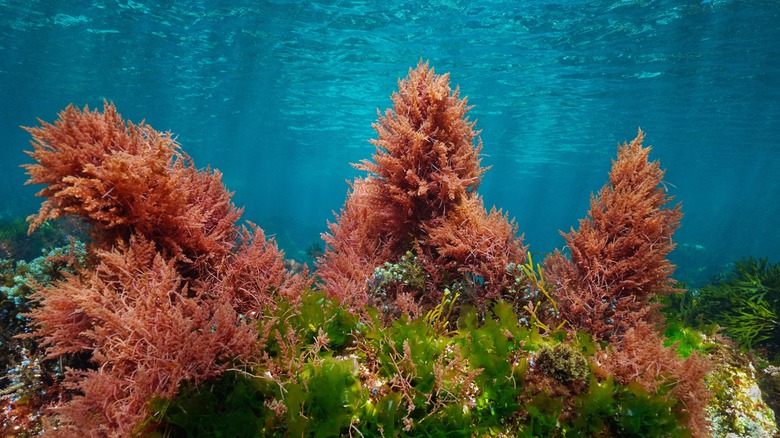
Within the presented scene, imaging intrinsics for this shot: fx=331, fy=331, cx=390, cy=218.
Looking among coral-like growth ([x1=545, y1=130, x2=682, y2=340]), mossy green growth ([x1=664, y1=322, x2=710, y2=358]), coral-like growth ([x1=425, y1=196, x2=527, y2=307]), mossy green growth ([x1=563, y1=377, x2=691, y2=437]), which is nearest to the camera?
mossy green growth ([x1=563, y1=377, x2=691, y2=437])

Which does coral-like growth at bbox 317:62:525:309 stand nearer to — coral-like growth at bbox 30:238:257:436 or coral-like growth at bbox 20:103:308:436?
coral-like growth at bbox 20:103:308:436

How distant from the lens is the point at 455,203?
4594mm

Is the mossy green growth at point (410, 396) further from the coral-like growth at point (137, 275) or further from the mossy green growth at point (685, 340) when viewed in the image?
the mossy green growth at point (685, 340)

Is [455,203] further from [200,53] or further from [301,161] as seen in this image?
[301,161]

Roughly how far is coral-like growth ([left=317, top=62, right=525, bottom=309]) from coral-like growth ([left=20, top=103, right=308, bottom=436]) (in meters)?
1.44

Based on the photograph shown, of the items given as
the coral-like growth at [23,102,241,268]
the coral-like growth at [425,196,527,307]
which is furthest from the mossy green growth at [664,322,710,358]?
the coral-like growth at [23,102,241,268]

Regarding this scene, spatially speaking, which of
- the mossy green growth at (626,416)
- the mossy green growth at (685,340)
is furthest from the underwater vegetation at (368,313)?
the mossy green growth at (685,340)

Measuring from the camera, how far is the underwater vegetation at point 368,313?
2.43 m

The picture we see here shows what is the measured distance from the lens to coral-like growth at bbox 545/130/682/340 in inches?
144

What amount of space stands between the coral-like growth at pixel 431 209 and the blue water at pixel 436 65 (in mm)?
2431

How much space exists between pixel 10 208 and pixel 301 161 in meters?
43.8

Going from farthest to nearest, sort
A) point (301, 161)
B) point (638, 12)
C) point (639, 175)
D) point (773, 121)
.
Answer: point (301, 161)
point (773, 121)
point (638, 12)
point (639, 175)

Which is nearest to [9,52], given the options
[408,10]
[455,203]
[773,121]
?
[408,10]

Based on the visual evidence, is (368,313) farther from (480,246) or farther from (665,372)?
(665,372)
